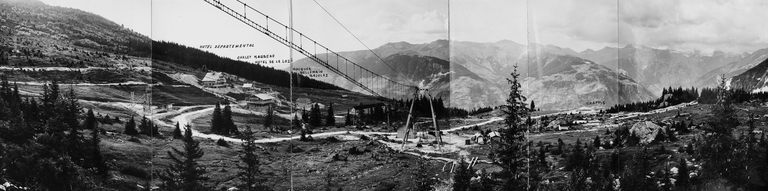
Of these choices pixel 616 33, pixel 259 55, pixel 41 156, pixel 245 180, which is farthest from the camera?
pixel 616 33

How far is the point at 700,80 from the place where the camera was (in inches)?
2911

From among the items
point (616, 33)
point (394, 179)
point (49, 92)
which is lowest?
point (394, 179)

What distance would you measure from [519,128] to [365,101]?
9.05 m

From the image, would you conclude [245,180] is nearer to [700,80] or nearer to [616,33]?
[616,33]

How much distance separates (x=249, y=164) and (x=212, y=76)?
521 centimetres

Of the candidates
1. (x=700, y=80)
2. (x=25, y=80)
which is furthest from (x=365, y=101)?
(x=700, y=80)

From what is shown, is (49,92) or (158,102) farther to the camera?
(49,92)

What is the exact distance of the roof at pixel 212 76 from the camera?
2691 centimetres

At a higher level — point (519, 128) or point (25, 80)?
point (25, 80)

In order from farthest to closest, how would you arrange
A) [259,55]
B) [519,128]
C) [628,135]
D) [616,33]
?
1. [628,135]
2. [616,33]
3. [519,128]
4. [259,55]

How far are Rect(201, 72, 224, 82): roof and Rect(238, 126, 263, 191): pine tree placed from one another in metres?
3.04

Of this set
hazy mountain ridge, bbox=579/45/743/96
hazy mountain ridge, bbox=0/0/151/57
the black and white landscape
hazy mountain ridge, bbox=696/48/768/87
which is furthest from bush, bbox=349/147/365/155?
hazy mountain ridge, bbox=696/48/768/87

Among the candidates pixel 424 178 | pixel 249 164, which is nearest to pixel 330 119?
pixel 249 164

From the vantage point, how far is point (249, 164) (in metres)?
27.4
